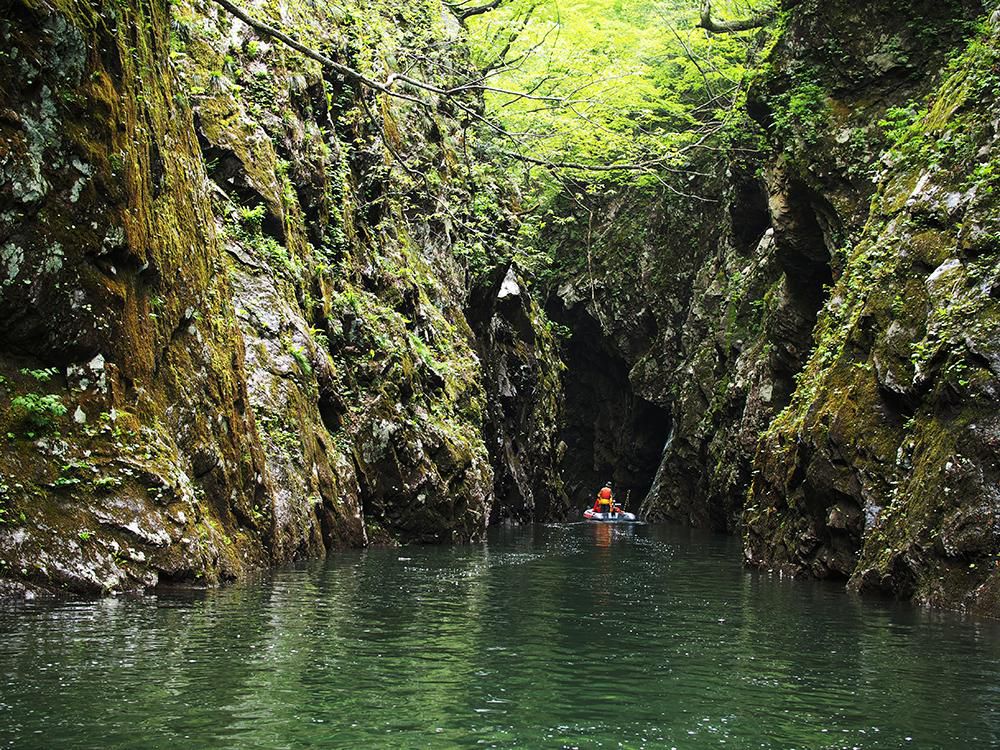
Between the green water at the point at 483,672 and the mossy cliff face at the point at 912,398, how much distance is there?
89 cm

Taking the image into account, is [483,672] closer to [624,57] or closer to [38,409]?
[38,409]

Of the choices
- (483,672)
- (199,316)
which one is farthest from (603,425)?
(483,672)

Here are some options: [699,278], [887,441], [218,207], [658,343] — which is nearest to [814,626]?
[887,441]

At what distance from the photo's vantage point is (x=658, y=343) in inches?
1516

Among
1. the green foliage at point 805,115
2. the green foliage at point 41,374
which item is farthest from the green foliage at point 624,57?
the green foliage at point 41,374

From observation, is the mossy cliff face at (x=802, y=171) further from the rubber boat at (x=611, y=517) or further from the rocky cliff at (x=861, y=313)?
the rubber boat at (x=611, y=517)

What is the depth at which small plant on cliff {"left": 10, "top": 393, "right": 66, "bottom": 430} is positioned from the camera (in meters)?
8.59

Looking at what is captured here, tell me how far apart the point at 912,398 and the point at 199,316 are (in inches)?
354

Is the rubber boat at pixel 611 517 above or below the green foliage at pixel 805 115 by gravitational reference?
below

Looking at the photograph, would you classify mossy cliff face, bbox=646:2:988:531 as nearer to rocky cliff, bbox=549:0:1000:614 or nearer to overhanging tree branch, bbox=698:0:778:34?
rocky cliff, bbox=549:0:1000:614

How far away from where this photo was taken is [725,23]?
84.7 feet

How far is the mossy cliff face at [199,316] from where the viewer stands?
344 inches

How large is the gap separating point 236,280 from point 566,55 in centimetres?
1577

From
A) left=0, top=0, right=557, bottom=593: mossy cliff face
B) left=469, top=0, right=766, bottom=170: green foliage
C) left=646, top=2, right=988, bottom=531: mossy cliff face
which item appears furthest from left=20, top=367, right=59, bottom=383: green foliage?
left=469, top=0, right=766, bottom=170: green foliage
